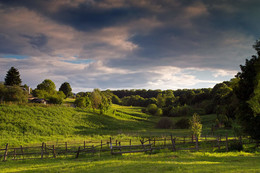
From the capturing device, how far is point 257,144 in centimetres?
2845

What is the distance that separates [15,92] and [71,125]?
29416 millimetres

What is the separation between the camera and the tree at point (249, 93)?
27547 millimetres

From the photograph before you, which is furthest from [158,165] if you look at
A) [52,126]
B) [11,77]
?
[11,77]

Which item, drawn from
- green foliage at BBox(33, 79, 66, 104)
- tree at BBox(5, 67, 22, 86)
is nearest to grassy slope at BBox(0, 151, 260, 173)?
green foliage at BBox(33, 79, 66, 104)

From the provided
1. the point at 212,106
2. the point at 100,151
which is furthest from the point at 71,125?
the point at 212,106

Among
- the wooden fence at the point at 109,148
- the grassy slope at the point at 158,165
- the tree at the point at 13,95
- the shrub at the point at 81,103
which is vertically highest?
the tree at the point at 13,95

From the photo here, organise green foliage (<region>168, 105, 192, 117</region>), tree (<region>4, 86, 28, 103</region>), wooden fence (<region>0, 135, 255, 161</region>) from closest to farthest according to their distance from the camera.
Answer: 1. wooden fence (<region>0, 135, 255, 161</region>)
2. tree (<region>4, 86, 28, 103</region>)
3. green foliage (<region>168, 105, 192, 117</region>)

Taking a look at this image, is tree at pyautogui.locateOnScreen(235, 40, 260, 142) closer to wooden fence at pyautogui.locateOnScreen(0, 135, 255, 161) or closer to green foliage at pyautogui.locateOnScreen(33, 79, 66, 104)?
wooden fence at pyautogui.locateOnScreen(0, 135, 255, 161)

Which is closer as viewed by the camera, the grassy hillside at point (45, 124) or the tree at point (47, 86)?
the grassy hillside at point (45, 124)

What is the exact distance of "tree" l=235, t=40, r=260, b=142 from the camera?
90.4ft

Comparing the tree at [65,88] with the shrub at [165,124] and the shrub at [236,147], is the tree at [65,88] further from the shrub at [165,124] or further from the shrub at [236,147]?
the shrub at [236,147]

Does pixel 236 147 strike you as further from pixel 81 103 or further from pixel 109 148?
pixel 81 103

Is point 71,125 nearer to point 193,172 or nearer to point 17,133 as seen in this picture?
point 17,133

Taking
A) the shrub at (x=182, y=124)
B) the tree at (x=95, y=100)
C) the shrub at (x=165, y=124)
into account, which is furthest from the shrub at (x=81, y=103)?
the shrub at (x=182, y=124)
